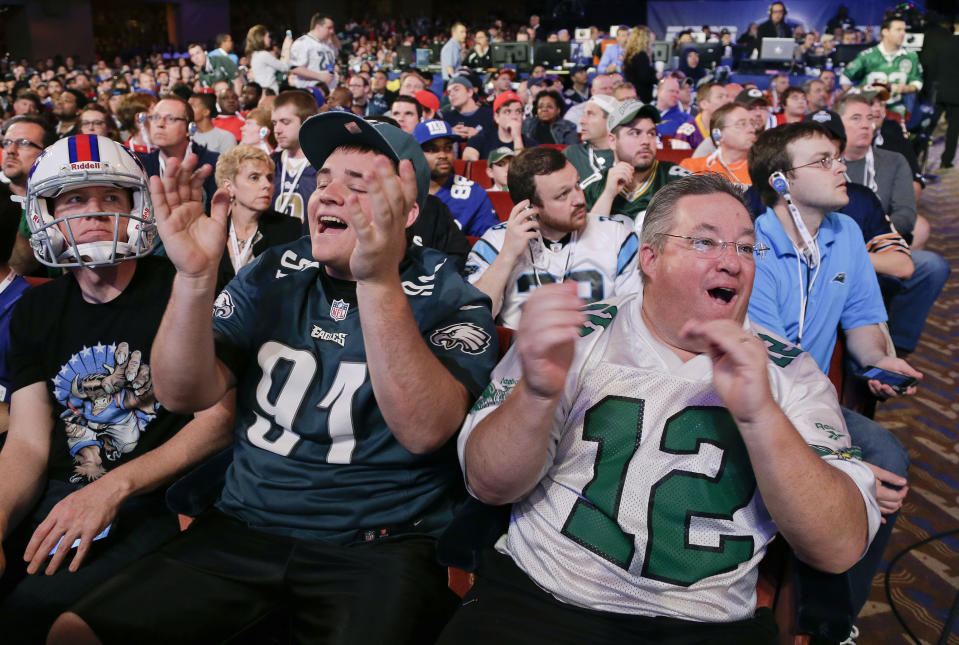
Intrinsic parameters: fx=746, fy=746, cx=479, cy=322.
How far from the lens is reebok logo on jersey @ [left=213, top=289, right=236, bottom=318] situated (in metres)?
2.00

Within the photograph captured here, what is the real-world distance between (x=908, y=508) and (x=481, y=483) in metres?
2.38

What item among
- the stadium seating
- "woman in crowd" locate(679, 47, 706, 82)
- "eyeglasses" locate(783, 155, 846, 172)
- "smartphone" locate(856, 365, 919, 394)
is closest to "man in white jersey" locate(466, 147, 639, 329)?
"eyeglasses" locate(783, 155, 846, 172)

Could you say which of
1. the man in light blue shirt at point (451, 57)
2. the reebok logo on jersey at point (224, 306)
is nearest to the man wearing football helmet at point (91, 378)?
the reebok logo on jersey at point (224, 306)

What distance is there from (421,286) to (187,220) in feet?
1.98

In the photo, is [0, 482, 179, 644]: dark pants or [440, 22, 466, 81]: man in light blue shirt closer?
[0, 482, 179, 644]: dark pants

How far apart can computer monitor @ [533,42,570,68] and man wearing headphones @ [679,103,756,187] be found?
1027 centimetres

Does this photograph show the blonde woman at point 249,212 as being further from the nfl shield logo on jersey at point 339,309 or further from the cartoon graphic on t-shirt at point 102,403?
the nfl shield logo on jersey at point 339,309

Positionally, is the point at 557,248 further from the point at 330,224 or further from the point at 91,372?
the point at 91,372

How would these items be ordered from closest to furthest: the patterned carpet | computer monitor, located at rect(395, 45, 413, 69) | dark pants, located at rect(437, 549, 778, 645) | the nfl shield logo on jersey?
dark pants, located at rect(437, 549, 778, 645), the nfl shield logo on jersey, the patterned carpet, computer monitor, located at rect(395, 45, 413, 69)

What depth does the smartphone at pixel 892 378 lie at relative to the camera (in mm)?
2367

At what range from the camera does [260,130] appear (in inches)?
257

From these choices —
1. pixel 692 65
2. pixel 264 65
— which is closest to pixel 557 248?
pixel 264 65

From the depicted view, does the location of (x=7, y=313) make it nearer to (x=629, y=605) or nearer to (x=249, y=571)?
(x=249, y=571)

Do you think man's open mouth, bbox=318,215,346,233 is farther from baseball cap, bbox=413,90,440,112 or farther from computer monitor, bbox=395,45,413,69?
computer monitor, bbox=395,45,413,69
